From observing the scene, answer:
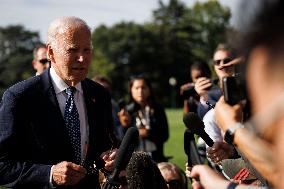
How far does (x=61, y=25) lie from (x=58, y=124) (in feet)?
2.17

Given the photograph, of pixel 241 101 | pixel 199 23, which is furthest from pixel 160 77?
pixel 241 101

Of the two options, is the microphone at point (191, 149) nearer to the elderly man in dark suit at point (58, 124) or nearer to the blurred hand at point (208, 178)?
the blurred hand at point (208, 178)

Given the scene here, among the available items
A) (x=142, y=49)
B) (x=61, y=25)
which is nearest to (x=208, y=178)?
(x=61, y=25)

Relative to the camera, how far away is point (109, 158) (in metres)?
3.58

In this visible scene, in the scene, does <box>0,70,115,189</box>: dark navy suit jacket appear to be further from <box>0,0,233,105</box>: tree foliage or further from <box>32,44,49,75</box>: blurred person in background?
<box>0,0,233,105</box>: tree foliage

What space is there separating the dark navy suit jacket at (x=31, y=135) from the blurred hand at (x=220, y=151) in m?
0.91

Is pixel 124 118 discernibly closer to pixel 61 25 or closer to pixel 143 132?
pixel 143 132

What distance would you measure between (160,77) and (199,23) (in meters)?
37.3

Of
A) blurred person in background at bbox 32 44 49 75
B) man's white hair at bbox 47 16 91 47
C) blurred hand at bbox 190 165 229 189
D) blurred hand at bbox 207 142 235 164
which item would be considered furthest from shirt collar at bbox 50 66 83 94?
blurred person in background at bbox 32 44 49 75

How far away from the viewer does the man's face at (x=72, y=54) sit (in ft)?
12.0

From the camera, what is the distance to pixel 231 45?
1.81 m

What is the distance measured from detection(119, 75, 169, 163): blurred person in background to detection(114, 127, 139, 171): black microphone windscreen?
5350mm

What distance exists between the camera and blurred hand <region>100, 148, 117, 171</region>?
356cm

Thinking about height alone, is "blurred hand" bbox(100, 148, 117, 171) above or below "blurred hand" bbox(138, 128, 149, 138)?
above
